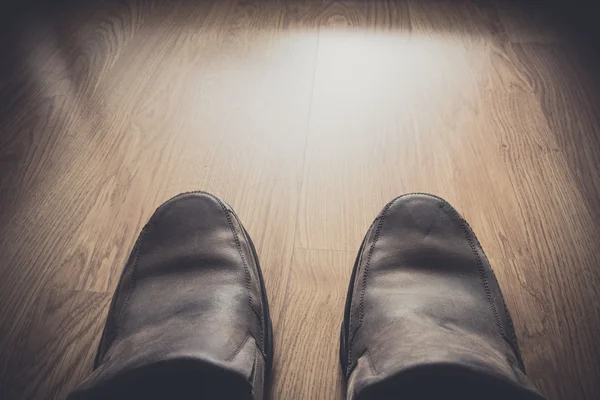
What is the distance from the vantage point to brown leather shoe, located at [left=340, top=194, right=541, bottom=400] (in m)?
0.49

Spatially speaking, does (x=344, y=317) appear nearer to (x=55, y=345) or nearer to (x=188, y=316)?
(x=188, y=316)

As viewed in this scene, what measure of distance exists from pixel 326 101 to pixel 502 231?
489 mm

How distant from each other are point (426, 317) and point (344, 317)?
14 cm

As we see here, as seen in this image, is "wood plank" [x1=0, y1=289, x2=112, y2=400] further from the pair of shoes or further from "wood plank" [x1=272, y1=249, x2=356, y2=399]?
"wood plank" [x1=272, y1=249, x2=356, y2=399]

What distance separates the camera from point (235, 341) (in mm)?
562

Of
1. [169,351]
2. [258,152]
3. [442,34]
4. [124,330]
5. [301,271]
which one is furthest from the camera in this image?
[442,34]

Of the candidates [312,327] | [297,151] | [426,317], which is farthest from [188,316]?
[297,151]

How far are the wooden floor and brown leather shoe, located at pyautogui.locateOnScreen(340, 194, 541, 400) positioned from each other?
9cm

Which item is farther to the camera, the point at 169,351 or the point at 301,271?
the point at 301,271

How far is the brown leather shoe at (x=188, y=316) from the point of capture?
501mm

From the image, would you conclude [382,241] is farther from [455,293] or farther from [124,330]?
[124,330]

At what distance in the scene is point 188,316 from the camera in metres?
0.59

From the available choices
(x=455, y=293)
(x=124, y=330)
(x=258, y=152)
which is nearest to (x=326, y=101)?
(x=258, y=152)

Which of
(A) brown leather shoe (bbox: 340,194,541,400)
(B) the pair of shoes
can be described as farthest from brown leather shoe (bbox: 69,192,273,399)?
(A) brown leather shoe (bbox: 340,194,541,400)
